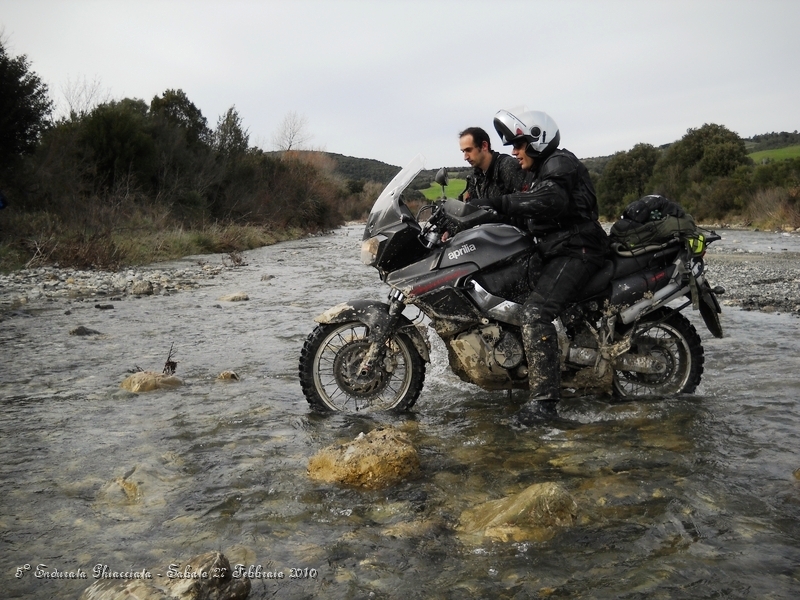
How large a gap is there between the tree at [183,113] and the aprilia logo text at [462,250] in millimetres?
31330

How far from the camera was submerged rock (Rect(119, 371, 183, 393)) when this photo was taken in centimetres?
562

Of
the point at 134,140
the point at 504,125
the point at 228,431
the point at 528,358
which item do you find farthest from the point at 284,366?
the point at 134,140

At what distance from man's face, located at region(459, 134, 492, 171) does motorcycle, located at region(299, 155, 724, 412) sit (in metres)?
1.39

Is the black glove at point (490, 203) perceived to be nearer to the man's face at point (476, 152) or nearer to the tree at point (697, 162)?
the man's face at point (476, 152)

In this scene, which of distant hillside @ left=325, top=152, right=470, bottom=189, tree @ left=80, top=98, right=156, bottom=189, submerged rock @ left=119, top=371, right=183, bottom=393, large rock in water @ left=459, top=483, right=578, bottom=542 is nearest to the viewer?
large rock in water @ left=459, top=483, right=578, bottom=542

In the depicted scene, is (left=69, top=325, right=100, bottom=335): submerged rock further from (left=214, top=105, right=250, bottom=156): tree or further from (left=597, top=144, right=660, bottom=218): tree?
(left=597, top=144, right=660, bottom=218): tree

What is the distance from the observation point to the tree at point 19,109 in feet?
63.5

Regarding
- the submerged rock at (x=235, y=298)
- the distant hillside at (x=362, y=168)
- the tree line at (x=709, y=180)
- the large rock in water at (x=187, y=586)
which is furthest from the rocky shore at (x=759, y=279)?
the distant hillside at (x=362, y=168)

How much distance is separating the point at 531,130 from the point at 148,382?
3667mm

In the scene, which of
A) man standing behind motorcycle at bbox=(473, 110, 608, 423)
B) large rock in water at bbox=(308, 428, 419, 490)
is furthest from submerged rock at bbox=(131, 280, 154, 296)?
large rock in water at bbox=(308, 428, 419, 490)

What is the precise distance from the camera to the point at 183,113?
3500cm

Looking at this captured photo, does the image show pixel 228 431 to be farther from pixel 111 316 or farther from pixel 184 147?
pixel 184 147

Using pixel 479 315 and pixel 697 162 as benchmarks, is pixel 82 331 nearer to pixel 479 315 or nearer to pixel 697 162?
pixel 479 315

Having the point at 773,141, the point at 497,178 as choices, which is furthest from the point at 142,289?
the point at 773,141
